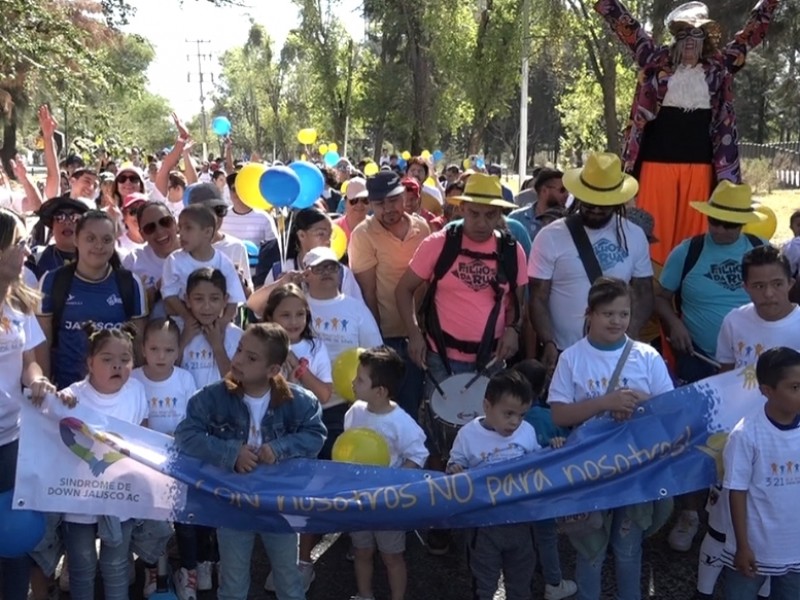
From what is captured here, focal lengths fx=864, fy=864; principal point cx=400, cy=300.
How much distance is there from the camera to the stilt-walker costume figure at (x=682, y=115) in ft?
20.3

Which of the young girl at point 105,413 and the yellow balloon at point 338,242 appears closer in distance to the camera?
the young girl at point 105,413

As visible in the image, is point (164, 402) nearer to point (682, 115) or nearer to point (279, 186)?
point (279, 186)

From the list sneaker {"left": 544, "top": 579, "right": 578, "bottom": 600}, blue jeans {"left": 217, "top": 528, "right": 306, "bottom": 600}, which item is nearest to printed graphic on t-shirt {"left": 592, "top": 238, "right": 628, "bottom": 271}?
sneaker {"left": 544, "top": 579, "right": 578, "bottom": 600}

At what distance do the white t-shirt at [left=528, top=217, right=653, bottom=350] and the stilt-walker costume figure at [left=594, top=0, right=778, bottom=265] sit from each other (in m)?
1.64

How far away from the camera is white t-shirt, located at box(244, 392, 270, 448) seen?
3.70 metres

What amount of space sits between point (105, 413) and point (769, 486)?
288 centimetres

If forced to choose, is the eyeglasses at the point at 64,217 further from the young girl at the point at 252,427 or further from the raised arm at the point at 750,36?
the raised arm at the point at 750,36

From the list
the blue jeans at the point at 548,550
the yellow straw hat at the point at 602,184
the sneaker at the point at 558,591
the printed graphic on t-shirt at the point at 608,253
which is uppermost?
the yellow straw hat at the point at 602,184

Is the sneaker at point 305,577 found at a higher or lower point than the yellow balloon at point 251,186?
lower

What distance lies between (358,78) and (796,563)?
35512mm

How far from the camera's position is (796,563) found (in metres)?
3.54

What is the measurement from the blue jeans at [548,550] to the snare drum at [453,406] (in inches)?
24.9

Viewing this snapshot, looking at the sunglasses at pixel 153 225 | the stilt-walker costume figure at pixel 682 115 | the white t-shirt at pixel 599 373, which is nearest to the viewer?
the white t-shirt at pixel 599 373

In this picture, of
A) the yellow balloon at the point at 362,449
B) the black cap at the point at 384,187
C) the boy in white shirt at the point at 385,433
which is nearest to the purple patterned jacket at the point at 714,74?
the black cap at the point at 384,187
